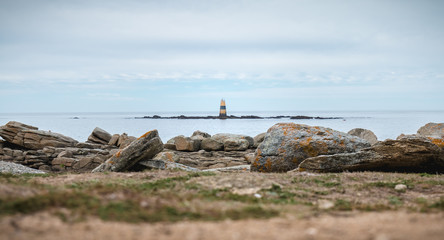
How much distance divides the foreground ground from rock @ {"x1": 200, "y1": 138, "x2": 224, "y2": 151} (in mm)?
16918

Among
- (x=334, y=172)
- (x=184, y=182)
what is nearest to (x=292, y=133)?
(x=334, y=172)

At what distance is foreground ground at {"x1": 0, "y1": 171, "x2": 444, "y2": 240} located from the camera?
4.75 meters

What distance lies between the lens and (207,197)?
765 centimetres

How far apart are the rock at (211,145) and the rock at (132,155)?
1177 cm

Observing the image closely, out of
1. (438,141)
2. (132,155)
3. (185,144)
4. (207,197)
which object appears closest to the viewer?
(207,197)

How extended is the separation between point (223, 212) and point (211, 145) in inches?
805

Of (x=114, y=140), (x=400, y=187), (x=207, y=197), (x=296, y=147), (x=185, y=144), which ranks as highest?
(x=296, y=147)

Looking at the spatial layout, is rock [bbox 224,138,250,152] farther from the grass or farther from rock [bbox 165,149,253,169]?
the grass

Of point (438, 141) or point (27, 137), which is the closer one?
point (438, 141)

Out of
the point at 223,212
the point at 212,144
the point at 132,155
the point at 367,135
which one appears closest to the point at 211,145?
the point at 212,144

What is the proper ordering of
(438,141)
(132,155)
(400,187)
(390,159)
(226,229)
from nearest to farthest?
(226,229) → (400,187) → (390,159) → (438,141) → (132,155)

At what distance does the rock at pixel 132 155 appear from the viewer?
14.0 metres

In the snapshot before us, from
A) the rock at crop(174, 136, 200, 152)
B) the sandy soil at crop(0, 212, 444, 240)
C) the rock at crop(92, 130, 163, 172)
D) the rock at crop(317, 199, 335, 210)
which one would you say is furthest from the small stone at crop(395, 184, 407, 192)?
the rock at crop(174, 136, 200, 152)

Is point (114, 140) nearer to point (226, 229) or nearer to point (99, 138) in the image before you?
point (99, 138)
